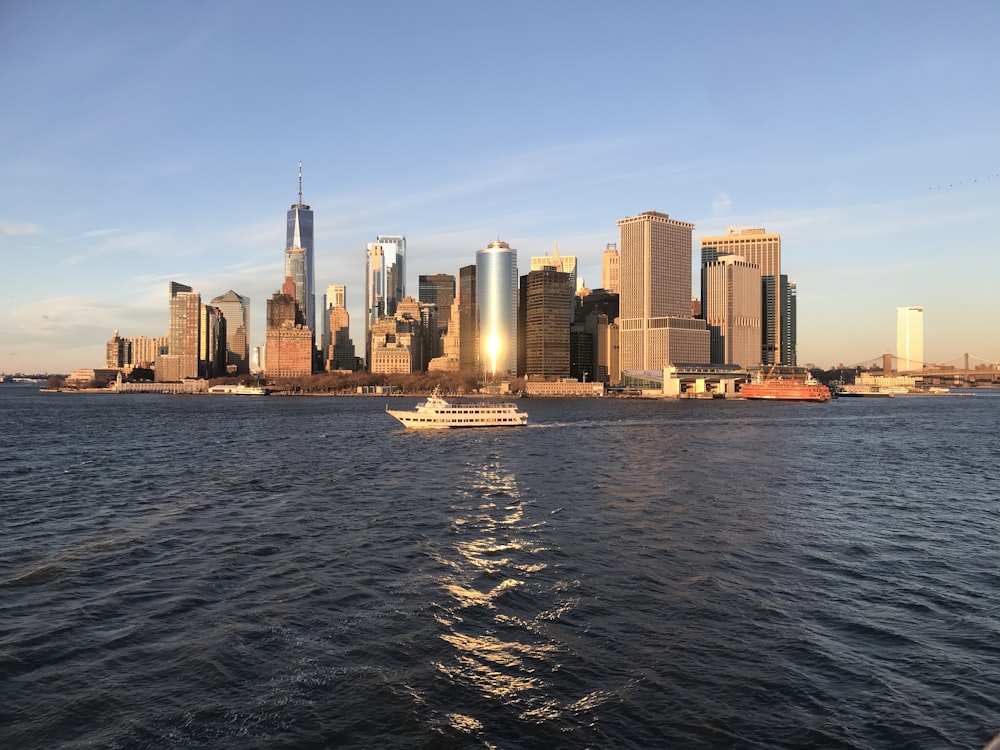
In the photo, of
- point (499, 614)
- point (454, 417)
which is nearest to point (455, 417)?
point (454, 417)

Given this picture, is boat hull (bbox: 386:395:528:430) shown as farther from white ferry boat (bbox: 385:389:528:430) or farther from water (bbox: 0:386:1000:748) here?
water (bbox: 0:386:1000:748)

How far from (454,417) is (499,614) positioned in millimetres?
100945

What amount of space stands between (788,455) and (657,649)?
218 ft

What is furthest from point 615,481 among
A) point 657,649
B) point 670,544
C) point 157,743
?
point 157,743

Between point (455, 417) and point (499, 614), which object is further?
point (455, 417)

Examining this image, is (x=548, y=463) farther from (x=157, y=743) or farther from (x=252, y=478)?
(x=157, y=743)

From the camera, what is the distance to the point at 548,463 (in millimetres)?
75000

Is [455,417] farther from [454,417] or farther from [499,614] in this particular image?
[499,614]

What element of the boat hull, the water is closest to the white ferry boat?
the boat hull

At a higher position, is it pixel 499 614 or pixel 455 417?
pixel 455 417

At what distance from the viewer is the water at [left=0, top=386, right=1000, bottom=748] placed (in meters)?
17.9

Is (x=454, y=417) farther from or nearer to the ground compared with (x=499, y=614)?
farther from the ground

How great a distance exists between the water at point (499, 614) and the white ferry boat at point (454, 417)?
64887 millimetres

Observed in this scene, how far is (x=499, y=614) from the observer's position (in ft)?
84.9
